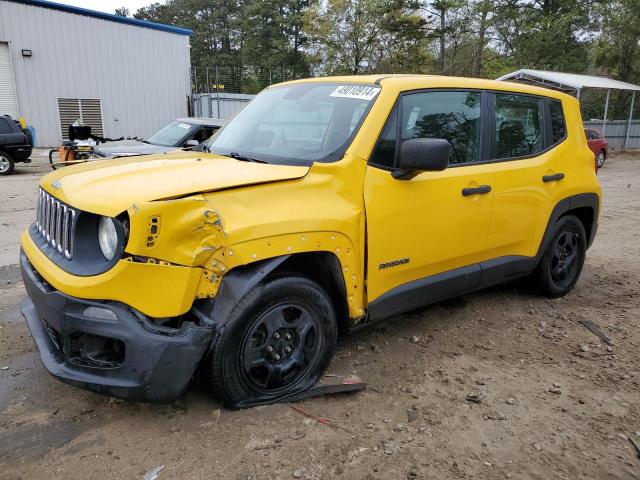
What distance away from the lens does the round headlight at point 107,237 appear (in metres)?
2.41

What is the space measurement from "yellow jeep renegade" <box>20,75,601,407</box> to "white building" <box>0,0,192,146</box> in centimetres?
2088

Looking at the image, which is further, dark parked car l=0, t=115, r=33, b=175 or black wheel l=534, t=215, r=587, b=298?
dark parked car l=0, t=115, r=33, b=175

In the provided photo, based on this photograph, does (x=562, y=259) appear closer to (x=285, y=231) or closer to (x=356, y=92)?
(x=356, y=92)

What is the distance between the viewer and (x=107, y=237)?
2.46 m

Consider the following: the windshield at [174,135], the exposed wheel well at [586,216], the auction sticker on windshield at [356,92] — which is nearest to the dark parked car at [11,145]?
the windshield at [174,135]

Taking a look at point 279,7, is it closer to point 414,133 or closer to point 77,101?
point 77,101

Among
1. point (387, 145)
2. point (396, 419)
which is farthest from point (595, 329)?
point (387, 145)

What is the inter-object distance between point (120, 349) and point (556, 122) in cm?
394

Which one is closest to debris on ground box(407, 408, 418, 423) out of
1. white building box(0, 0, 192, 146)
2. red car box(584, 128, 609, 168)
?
red car box(584, 128, 609, 168)

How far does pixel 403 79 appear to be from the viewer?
11.2 ft

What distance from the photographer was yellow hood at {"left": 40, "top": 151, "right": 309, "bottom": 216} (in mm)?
2430

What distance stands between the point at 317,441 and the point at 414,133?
1.99 m

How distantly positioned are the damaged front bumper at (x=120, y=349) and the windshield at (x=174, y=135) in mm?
7839

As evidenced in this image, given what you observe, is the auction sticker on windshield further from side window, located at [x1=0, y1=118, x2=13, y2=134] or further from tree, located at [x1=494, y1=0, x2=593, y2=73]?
tree, located at [x1=494, y1=0, x2=593, y2=73]
